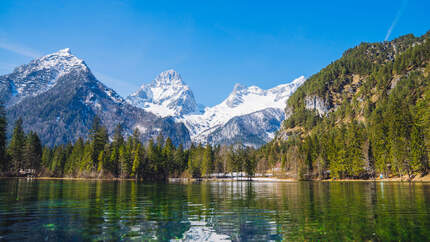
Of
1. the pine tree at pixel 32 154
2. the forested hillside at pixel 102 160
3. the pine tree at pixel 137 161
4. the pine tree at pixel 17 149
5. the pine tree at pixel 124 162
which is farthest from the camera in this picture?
the pine tree at pixel 32 154

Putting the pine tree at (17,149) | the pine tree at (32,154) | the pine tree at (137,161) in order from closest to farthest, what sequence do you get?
the pine tree at (17,149)
the pine tree at (137,161)
the pine tree at (32,154)

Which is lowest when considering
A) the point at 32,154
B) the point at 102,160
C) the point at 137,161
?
the point at 137,161

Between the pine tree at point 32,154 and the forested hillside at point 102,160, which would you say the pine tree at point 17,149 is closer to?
the forested hillside at point 102,160

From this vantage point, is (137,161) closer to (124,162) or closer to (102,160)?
(124,162)

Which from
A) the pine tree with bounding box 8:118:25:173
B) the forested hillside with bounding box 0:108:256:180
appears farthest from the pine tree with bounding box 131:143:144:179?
the pine tree with bounding box 8:118:25:173

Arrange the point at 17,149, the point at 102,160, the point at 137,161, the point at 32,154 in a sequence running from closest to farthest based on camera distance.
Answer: the point at 17,149
the point at 137,161
the point at 102,160
the point at 32,154

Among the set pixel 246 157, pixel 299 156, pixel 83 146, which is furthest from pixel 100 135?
pixel 299 156

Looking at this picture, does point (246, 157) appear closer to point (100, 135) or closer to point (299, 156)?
point (299, 156)

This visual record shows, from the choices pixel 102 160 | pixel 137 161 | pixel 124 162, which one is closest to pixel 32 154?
pixel 102 160

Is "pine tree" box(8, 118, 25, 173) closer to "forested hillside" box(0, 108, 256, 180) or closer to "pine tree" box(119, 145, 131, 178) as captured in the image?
"forested hillside" box(0, 108, 256, 180)

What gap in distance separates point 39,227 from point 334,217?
19.9m

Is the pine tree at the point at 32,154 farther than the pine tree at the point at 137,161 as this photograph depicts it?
Yes

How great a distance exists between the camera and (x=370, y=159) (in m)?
113

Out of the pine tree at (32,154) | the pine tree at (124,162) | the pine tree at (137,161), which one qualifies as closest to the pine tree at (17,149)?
the pine tree at (32,154)
